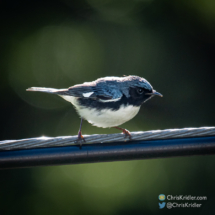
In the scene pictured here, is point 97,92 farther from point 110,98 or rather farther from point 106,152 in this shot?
point 106,152

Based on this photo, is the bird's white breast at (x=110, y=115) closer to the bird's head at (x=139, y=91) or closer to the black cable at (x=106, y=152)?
the bird's head at (x=139, y=91)

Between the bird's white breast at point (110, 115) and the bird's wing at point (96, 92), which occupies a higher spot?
the bird's wing at point (96, 92)

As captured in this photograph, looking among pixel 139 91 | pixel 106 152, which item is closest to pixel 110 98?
pixel 139 91

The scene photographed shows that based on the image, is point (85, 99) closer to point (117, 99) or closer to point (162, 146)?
point (117, 99)

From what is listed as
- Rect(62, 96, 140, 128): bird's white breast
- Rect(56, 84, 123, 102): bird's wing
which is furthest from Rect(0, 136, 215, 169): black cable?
Rect(56, 84, 123, 102): bird's wing

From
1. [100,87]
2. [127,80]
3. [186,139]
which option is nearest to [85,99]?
[100,87]

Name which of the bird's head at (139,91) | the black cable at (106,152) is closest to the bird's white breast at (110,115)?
the bird's head at (139,91)

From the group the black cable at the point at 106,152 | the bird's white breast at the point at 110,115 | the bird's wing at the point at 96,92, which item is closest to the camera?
the black cable at the point at 106,152

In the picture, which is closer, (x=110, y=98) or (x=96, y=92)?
(x=110, y=98)
